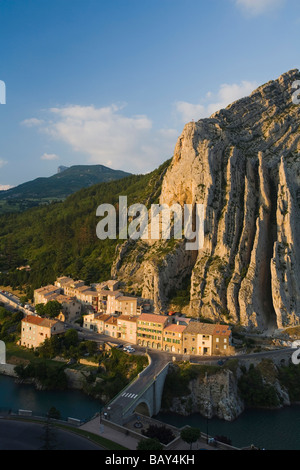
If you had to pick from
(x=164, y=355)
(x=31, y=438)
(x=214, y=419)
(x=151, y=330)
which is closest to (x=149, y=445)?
(x=31, y=438)

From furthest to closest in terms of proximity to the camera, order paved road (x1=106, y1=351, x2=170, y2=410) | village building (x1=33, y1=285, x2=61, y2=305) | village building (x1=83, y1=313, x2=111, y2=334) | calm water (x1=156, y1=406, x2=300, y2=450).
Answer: village building (x1=33, y1=285, x2=61, y2=305) < village building (x1=83, y1=313, x2=111, y2=334) < paved road (x1=106, y1=351, x2=170, y2=410) < calm water (x1=156, y1=406, x2=300, y2=450)

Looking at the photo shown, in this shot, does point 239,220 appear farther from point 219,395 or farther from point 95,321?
point 219,395

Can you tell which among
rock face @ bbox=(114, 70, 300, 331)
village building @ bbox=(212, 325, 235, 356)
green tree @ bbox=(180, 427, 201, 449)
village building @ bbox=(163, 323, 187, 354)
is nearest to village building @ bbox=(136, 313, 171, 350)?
village building @ bbox=(163, 323, 187, 354)

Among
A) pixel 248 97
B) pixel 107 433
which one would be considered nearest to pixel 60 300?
pixel 107 433

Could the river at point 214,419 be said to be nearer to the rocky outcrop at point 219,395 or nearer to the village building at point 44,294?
the rocky outcrop at point 219,395

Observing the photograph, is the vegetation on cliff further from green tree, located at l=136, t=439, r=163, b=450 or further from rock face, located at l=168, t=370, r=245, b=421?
green tree, located at l=136, t=439, r=163, b=450

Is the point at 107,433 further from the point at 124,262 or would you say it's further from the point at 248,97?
the point at 248,97
